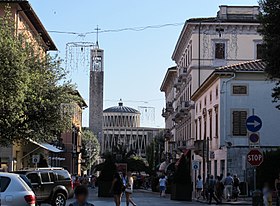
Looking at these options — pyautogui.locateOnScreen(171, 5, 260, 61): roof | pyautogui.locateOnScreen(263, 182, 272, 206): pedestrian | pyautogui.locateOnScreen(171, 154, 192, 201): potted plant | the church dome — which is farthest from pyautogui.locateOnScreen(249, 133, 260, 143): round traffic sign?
the church dome

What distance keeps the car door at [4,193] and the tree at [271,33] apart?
1261cm

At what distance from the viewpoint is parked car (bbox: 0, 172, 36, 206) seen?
52.1 feet

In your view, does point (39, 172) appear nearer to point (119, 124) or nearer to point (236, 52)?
point (236, 52)

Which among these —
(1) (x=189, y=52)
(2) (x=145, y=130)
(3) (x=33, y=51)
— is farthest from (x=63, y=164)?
(2) (x=145, y=130)

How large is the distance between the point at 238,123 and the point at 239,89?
251 centimetres

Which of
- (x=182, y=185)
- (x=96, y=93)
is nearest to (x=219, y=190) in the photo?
(x=182, y=185)

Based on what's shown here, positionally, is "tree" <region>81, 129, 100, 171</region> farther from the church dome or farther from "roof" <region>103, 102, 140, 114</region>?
"roof" <region>103, 102, 140, 114</region>

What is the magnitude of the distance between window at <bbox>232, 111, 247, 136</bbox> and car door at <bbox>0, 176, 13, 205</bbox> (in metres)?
34.9

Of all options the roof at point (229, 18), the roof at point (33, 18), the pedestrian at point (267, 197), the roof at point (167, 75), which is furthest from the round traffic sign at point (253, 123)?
the roof at point (167, 75)

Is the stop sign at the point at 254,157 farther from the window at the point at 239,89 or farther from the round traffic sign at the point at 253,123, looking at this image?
the window at the point at 239,89

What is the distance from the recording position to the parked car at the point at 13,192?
15.9m

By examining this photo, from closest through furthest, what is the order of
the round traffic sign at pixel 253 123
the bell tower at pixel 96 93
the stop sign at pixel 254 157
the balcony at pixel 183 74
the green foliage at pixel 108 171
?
the stop sign at pixel 254 157, the round traffic sign at pixel 253 123, the green foliage at pixel 108 171, the balcony at pixel 183 74, the bell tower at pixel 96 93

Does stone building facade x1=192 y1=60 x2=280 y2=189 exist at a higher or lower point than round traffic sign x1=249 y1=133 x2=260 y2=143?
higher

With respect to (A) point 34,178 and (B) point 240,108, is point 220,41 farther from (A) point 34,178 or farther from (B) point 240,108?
(A) point 34,178
